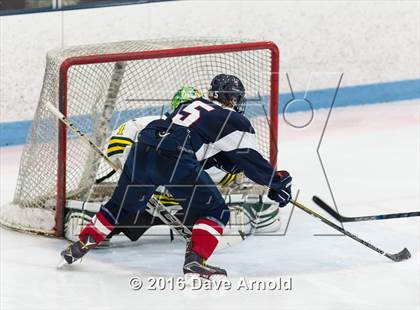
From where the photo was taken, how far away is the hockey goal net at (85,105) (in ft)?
15.7

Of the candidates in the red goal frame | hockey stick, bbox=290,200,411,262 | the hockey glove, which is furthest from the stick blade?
the red goal frame

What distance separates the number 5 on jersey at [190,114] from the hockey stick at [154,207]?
38 cm

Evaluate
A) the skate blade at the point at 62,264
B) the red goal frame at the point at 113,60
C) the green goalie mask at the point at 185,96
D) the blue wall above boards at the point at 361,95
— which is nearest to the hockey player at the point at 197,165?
the green goalie mask at the point at 185,96

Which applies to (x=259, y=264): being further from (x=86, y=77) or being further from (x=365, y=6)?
(x=365, y=6)

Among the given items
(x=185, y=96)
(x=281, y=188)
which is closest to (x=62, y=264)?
(x=185, y=96)

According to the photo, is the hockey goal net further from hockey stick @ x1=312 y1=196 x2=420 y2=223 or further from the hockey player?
the hockey player

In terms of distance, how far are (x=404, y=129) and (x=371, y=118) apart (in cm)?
26

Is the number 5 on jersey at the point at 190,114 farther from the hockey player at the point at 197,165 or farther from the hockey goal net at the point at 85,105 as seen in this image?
the hockey goal net at the point at 85,105

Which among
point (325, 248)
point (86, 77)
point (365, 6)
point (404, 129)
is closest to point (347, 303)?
point (325, 248)

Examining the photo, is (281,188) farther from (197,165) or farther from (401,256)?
(401,256)

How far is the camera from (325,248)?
4.72 meters

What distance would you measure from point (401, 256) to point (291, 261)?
39 centimetres

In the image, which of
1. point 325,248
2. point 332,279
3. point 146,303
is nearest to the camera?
point 146,303

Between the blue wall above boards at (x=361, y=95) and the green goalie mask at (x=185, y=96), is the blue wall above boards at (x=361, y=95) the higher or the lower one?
the lower one
